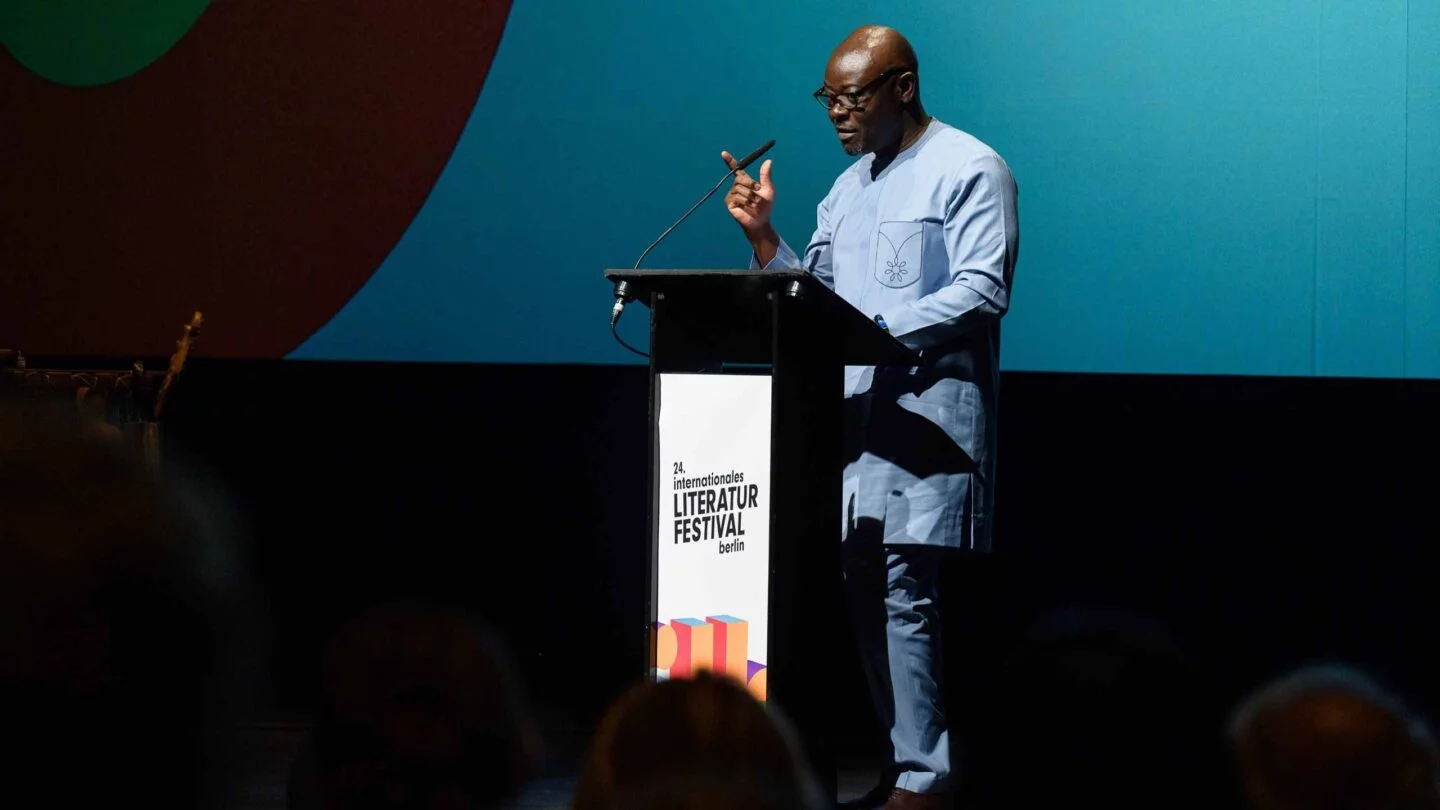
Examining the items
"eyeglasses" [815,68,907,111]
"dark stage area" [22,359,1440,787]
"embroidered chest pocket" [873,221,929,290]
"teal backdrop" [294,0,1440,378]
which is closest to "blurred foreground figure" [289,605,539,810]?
"embroidered chest pocket" [873,221,929,290]

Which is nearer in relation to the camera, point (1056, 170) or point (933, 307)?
point (933, 307)

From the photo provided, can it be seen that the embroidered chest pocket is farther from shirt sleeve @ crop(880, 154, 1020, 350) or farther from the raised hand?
the raised hand

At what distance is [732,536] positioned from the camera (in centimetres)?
248

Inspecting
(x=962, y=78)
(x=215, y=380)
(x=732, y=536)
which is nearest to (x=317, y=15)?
(x=215, y=380)

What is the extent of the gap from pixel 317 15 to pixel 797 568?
2236mm

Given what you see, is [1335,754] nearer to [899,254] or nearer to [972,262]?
[972,262]

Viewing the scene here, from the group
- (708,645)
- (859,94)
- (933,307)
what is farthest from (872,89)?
(708,645)

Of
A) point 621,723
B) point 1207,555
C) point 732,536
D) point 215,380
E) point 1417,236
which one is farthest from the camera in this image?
point 215,380

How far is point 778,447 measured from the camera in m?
2.42

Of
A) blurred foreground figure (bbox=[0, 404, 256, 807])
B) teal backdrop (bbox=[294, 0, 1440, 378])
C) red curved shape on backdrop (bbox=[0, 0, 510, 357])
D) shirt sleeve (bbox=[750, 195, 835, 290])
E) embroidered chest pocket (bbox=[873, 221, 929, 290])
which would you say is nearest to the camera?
blurred foreground figure (bbox=[0, 404, 256, 807])

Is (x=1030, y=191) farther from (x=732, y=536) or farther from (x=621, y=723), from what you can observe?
(x=621, y=723)

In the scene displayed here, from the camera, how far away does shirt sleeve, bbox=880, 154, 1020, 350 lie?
2.72 m

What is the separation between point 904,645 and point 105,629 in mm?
2068

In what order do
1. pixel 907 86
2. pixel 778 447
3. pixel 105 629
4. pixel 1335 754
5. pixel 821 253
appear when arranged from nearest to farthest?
pixel 105 629 → pixel 1335 754 → pixel 778 447 → pixel 907 86 → pixel 821 253
